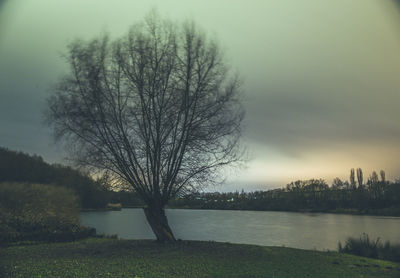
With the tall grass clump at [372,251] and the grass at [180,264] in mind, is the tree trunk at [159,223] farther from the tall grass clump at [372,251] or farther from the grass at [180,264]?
the tall grass clump at [372,251]

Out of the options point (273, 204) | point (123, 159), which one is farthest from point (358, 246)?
point (273, 204)

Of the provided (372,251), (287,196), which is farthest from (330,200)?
(372,251)

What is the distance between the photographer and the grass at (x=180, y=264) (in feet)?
23.6

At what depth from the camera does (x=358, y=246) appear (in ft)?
42.5

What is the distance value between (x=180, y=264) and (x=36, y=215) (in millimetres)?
11152

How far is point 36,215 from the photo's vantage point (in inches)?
607

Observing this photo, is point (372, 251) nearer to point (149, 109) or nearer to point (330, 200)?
point (149, 109)

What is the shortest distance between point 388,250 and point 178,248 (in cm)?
970

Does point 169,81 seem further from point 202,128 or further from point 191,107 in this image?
point 202,128

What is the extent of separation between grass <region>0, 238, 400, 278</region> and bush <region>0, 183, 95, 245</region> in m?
4.06

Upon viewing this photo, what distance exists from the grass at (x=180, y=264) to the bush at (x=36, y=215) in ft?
13.3

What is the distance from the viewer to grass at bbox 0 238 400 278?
7.20 m

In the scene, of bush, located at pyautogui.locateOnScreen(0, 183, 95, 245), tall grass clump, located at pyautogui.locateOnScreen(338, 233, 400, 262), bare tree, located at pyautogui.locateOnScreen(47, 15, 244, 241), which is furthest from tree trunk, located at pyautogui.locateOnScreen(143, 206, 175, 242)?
tall grass clump, located at pyautogui.locateOnScreen(338, 233, 400, 262)

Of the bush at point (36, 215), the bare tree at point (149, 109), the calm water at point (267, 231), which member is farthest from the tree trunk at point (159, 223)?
the calm water at point (267, 231)
